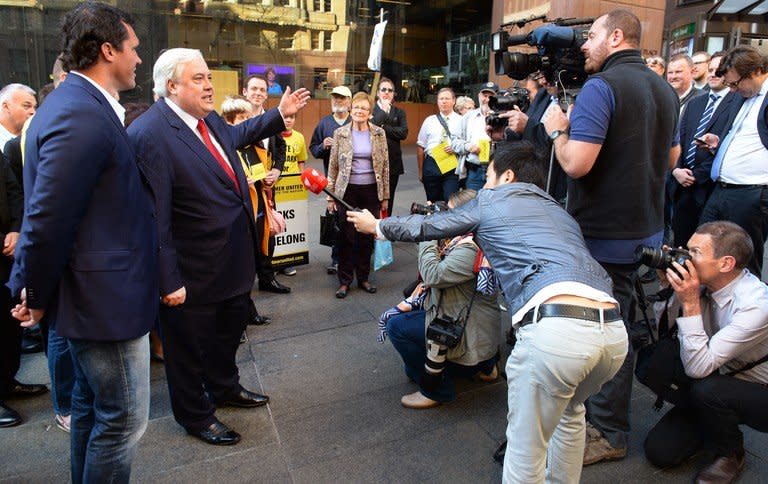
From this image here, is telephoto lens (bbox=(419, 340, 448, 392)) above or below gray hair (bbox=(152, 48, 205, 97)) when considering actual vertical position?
below

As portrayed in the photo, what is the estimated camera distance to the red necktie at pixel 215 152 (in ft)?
9.45

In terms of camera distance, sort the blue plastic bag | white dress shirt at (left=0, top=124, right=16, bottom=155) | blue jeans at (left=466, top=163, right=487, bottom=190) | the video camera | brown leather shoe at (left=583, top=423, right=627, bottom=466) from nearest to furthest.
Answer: brown leather shoe at (left=583, top=423, right=627, bottom=466) → the video camera → white dress shirt at (left=0, top=124, right=16, bottom=155) → the blue plastic bag → blue jeans at (left=466, top=163, right=487, bottom=190)

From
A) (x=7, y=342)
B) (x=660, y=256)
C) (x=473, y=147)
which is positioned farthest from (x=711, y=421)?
(x=473, y=147)

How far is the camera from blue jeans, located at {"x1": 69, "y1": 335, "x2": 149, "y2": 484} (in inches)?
80.3

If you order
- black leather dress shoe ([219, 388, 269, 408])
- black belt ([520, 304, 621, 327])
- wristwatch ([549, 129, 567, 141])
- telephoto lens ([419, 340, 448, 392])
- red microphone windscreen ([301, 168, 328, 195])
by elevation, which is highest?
wristwatch ([549, 129, 567, 141])

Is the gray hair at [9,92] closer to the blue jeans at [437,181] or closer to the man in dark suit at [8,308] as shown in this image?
the man in dark suit at [8,308]

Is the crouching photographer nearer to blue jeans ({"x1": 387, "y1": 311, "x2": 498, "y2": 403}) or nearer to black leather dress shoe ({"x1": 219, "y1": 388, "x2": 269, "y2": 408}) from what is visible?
blue jeans ({"x1": 387, "y1": 311, "x2": 498, "y2": 403})

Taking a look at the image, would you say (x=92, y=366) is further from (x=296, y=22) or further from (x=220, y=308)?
(x=296, y=22)

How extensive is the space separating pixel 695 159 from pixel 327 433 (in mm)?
3788

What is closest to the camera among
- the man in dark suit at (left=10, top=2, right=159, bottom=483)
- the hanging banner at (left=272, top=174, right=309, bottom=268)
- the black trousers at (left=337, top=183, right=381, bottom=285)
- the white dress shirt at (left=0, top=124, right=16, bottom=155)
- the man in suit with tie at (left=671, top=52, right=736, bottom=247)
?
→ the man in dark suit at (left=10, top=2, right=159, bottom=483)

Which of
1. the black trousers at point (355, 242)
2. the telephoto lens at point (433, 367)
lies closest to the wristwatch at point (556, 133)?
the telephoto lens at point (433, 367)

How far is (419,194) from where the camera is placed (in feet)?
33.7

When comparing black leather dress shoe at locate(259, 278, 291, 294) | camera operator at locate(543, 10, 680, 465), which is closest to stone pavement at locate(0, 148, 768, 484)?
camera operator at locate(543, 10, 680, 465)

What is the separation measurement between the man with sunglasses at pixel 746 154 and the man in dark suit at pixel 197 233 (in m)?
3.24
